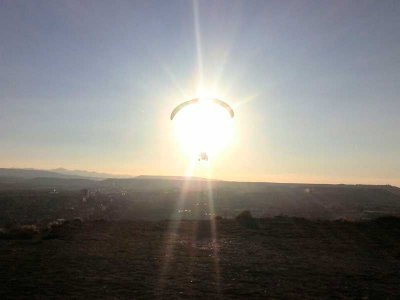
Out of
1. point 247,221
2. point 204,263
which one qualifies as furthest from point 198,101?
point 204,263

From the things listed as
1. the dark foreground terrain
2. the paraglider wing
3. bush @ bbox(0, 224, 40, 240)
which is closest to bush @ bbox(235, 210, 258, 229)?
the dark foreground terrain

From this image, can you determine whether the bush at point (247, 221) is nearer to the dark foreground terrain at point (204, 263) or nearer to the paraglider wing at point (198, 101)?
the dark foreground terrain at point (204, 263)

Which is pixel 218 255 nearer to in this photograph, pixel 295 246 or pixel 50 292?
pixel 295 246

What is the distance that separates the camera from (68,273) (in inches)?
570

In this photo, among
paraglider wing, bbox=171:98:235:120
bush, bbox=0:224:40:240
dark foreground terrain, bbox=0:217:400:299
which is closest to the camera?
dark foreground terrain, bbox=0:217:400:299

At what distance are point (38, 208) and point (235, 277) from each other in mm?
48870

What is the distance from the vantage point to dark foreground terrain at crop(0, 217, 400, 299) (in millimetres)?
12688

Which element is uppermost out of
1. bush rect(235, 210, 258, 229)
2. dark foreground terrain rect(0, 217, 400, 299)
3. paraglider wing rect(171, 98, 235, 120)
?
paraglider wing rect(171, 98, 235, 120)

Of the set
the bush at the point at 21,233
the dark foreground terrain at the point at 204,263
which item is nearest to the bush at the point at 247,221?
the dark foreground terrain at the point at 204,263

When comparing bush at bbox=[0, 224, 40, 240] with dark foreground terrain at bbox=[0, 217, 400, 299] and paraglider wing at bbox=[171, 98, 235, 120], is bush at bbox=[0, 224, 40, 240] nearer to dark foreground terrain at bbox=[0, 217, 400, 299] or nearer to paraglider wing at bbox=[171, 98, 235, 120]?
dark foreground terrain at bbox=[0, 217, 400, 299]

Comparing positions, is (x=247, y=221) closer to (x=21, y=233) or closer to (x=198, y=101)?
(x=198, y=101)

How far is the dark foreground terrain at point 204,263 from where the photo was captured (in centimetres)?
1269

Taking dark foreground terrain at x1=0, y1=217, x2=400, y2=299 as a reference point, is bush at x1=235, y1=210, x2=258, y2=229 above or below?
above

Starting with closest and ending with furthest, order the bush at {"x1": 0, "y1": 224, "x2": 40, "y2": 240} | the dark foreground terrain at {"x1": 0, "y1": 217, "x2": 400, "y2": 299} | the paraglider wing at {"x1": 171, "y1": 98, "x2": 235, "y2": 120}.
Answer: the dark foreground terrain at {"x1": 0, "y1": 217, "x2": 400, "y2": 299} → the bush at {"x1": 0, "y1": 224, "x2": 40, "y2": 240} → the paraglider wing at {"x1": 171, "y1": 98, "x2": 235, "y2": 120}
